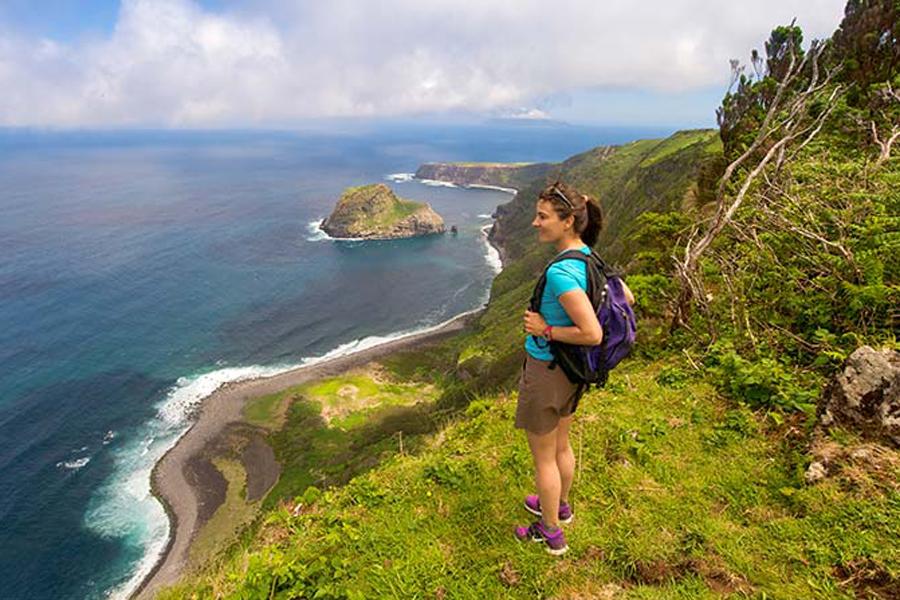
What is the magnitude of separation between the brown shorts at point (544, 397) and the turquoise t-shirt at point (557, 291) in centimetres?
11

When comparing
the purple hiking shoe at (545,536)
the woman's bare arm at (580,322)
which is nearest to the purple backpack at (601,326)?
the woman's bare arm at (580,322)

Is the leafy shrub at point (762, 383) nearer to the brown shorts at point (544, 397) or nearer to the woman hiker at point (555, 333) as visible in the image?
the woman hiker at point (555, 333)

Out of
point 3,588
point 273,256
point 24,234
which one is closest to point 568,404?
point 3,588

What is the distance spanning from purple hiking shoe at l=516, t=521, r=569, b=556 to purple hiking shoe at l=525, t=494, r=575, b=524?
257mm

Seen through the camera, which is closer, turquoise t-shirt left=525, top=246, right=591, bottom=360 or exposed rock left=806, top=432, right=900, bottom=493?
turquoise t-shirt left=525, top=246, right=591, bottom=360

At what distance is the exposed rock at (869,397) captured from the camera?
489 centimetres

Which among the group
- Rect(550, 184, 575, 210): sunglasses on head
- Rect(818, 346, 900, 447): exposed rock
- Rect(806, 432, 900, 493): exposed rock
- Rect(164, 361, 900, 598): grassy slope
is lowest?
Rect(164, 361, 900, 598): grassy slope

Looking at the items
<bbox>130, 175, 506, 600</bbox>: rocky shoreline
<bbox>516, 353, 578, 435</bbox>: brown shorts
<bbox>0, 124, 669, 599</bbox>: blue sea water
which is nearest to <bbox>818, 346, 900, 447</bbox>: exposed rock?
<bbox>516, 353, 578, 435</bbox>: brown shorts

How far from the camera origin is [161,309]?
79000 mm

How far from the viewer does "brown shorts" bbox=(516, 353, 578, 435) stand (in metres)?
4.13

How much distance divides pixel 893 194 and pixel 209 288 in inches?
3846

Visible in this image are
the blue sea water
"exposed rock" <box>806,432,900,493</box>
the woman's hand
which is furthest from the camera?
the blue sea water

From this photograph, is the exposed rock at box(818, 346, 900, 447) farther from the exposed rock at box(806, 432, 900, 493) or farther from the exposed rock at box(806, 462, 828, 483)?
the exposed rock at box(806, 462, 828, 483)

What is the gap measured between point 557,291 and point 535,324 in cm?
41
